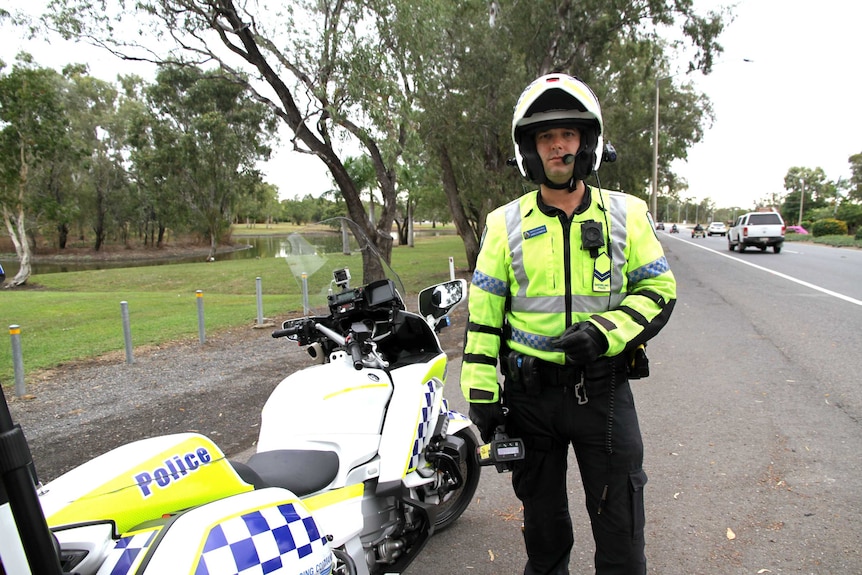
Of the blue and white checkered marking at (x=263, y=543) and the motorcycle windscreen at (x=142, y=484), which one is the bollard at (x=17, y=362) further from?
the blue and white checkered marking at (x=263, y=543)

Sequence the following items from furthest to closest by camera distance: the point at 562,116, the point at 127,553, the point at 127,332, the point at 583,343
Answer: the point at 127,332 → the point at 562,116 → the point at 583,343 → the point at 127,553

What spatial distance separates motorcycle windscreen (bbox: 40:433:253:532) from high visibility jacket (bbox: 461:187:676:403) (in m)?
0.95

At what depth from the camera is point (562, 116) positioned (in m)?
2.11

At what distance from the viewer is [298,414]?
248cm

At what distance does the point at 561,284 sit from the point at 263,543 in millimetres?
1320

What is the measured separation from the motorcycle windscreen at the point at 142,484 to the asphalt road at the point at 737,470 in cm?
152

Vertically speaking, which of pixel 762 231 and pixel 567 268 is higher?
pixel 762 231

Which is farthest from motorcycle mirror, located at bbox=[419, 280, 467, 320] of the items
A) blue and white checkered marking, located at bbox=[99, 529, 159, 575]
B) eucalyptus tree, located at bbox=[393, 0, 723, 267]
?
eucalyptus tree, located at bbox=[393, 0, 723, 267]

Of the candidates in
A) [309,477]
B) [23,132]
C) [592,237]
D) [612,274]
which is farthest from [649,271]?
[23,132]

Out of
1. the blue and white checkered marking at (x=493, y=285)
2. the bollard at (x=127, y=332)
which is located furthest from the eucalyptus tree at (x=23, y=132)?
the blue and white checkered marking at (x=493, y=285)

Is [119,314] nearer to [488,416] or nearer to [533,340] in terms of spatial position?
[488,416]

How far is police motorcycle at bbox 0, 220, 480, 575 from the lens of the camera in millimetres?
1406

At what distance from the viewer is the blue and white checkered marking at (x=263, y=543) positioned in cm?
145

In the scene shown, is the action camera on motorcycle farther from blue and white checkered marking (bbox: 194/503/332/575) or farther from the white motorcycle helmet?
blue and white checkered marking (bbox: 194/503/332/575)
